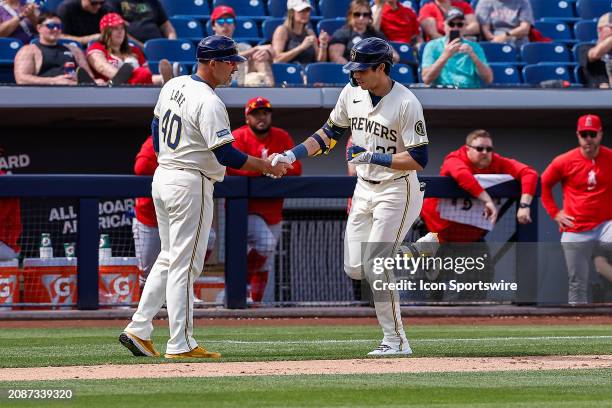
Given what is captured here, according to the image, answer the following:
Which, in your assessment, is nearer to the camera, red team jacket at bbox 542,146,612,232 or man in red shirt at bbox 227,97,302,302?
man in red shirt at bbox 227,97,302,302

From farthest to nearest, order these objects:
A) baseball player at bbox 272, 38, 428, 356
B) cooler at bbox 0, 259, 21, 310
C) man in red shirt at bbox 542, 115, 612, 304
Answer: man in red shirt at bbox 542, 115, 612, 304
cooler at bbox 0, 259, 21, 310
baseball player at bbox 272, 38, 428, 356

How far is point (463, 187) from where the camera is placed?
1115 centimetres

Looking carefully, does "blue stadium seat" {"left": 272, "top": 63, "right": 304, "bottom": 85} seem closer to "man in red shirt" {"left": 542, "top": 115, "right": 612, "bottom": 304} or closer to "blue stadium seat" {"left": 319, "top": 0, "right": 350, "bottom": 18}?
"blue stadium seat" {"left": 319, "top": 0, "right": 350, "bottom": 18}

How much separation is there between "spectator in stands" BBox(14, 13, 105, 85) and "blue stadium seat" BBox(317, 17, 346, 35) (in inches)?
116

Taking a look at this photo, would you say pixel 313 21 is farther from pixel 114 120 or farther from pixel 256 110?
pixel 256 110

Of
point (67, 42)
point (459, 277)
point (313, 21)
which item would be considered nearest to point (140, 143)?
point (67, 42)

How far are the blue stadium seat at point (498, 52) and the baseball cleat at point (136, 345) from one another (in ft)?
26.8

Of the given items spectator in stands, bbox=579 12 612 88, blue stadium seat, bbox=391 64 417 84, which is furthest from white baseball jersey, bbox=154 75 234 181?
spectator in stands, bbox=579 12 612 88

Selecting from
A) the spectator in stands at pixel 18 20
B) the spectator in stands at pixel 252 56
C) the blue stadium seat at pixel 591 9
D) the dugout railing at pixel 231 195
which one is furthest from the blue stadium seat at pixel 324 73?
the blue stadium seat at pixel 591 9

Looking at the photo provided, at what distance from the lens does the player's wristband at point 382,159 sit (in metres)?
6.96

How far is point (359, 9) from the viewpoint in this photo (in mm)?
13016

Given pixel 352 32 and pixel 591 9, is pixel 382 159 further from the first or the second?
pixel 591 9

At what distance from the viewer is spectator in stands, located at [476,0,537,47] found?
14.8 metres

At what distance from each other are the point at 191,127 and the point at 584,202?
579 centimetres
